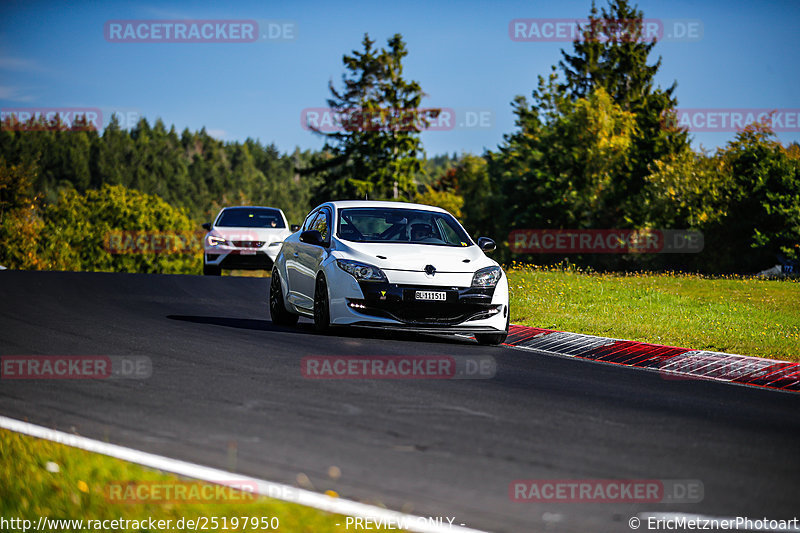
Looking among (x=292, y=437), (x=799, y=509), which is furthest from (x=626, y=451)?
(x=292, y=437)

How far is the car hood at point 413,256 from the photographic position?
40.4 ft

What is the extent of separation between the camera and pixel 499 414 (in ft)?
25.4

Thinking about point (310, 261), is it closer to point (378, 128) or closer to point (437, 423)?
point (437, 423)

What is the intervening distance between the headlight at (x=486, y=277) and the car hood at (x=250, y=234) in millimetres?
14159

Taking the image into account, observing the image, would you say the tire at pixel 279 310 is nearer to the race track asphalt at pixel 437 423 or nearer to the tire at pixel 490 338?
the race track asphalt at pixel 437 423

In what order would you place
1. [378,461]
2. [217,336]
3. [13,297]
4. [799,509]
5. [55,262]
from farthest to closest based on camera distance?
[55,262], [13,297], [217,336], [378,461], [799,509]

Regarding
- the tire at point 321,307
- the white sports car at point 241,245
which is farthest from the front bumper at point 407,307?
the white sports car at point 241,245

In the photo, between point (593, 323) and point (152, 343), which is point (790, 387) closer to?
point (593, 323)

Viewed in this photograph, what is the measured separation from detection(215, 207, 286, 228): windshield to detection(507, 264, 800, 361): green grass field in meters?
6.93

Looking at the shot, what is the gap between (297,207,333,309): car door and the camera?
13.2 metres

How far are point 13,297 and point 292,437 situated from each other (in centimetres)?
1215

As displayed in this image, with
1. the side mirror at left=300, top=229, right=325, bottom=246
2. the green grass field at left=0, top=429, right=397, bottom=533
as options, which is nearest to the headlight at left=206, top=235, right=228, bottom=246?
the side mirror at left=300, top=229, right=325, bottom=246

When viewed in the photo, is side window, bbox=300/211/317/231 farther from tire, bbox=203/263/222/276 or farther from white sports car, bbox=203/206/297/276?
tire, bbox=203/263/222/276

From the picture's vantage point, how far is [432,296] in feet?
39.8
